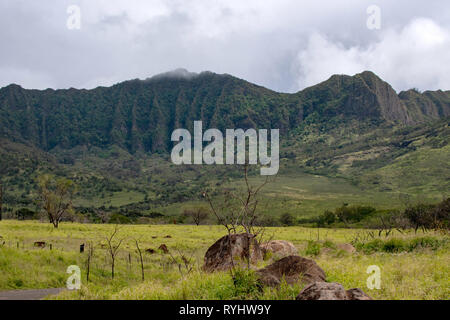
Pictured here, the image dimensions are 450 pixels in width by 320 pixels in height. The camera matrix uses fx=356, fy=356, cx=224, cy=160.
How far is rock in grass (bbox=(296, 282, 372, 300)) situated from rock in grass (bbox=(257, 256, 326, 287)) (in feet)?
5.21

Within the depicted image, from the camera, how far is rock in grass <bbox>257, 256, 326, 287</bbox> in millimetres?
8086

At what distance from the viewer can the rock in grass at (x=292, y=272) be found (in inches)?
318

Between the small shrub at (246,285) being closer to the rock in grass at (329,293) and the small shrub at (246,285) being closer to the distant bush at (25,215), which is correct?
the rock in grass at (329,293)

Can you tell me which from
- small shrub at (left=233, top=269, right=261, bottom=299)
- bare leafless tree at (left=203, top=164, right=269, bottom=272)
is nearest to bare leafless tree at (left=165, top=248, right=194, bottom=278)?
bare leafless tree at (left=203, top=164, right=269, bottom=272)

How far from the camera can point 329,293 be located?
19.8 ft

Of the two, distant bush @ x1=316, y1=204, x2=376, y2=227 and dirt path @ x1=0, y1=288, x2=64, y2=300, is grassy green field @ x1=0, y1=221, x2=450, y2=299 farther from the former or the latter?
distant bush @ x1=316, y1=204, x2=376, y2=227

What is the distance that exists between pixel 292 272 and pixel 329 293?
273 centimetres

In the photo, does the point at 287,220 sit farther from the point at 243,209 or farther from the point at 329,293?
the point at 329,293

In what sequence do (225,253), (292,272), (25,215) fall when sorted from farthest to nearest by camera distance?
(25,215) < (225,253) < (292,272)

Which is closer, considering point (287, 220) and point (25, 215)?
point (25, 215)

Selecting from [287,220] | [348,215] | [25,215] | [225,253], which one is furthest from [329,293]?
[25,215]

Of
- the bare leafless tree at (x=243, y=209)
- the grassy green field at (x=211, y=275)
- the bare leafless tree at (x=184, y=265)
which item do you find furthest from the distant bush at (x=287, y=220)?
the bare leafless tree at (x=243, y=209)

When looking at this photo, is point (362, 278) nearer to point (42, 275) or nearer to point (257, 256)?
point (257, 256)

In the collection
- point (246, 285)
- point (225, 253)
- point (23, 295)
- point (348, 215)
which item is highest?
point (246, 285)
